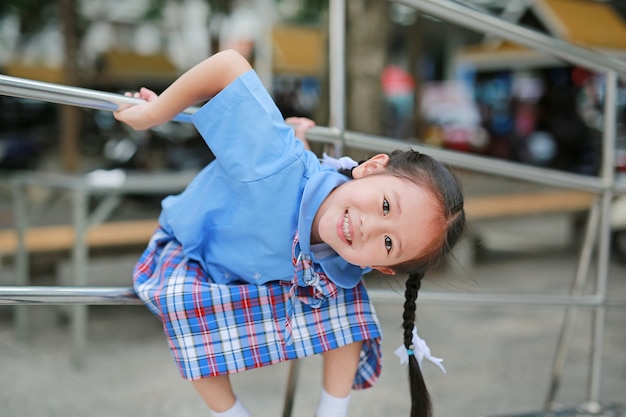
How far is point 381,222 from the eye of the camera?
3.82ft

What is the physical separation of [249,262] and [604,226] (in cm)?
142

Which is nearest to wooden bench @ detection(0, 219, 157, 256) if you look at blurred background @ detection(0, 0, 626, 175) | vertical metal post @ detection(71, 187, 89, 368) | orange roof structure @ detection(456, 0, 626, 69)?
vertical metal post @ detection(71, 187, 89, 368)

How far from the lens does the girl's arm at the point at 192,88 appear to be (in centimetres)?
124

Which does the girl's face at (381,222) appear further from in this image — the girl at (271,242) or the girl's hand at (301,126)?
the girl's hand at (301,126)

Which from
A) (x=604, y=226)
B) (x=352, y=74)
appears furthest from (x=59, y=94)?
(x=352, y=74)

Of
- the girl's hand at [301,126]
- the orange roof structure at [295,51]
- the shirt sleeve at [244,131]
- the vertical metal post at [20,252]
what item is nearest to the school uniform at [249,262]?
the shirt sleeve at [244,131]

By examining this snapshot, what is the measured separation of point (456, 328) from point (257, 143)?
2.87 metres

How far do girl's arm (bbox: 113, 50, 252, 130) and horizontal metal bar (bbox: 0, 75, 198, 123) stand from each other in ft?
0.10

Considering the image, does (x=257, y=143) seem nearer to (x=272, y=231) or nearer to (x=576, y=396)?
(x=272, y=231)

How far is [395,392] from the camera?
9.26 feet

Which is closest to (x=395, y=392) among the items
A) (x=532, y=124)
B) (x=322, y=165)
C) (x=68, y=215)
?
(x=322, y=165)

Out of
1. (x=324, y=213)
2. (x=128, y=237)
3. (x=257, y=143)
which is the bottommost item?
(x=128, y=237)

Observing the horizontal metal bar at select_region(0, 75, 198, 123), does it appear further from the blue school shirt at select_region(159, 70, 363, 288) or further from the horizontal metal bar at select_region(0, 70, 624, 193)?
the blue school shirt at select_region(159, 70, 363, 288)

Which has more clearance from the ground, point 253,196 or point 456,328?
point 253,196
